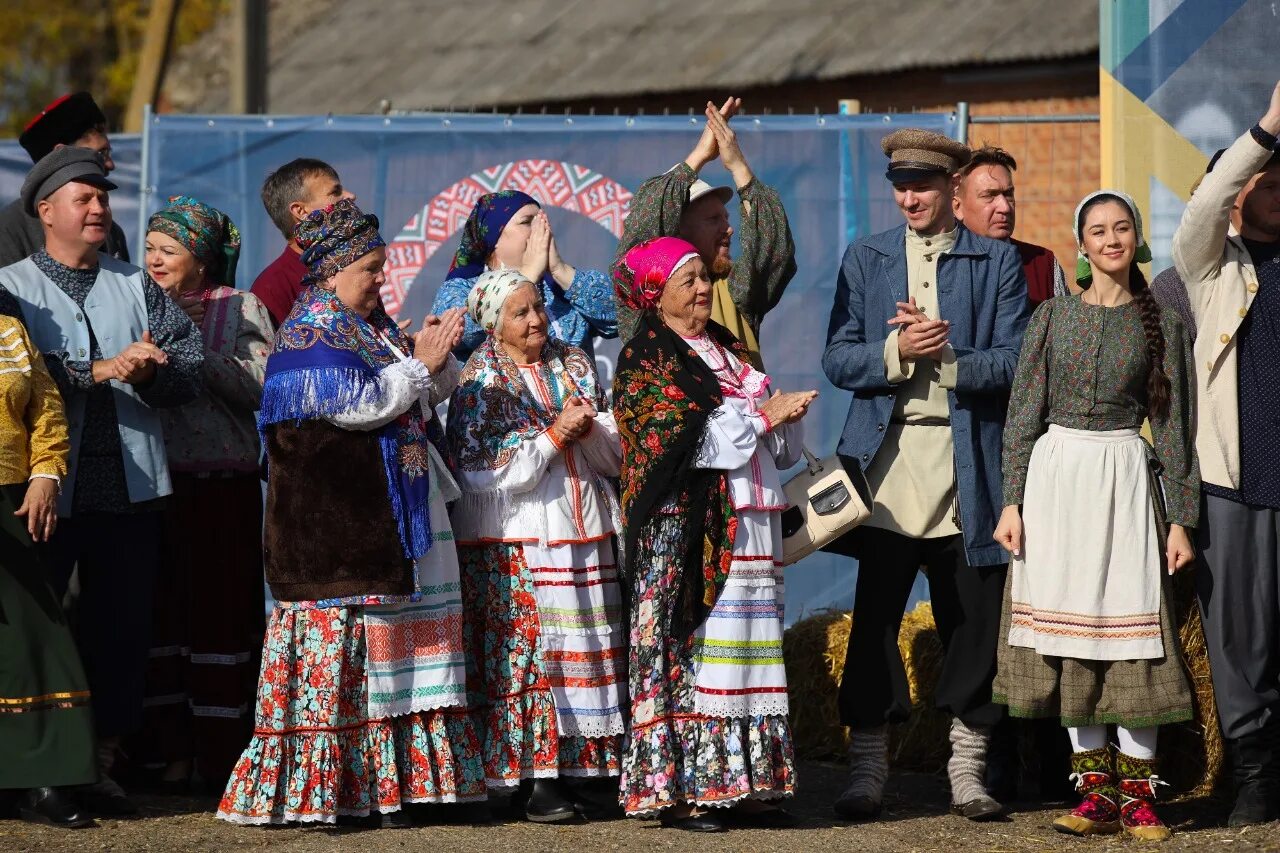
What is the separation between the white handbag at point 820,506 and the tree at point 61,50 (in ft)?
66.1

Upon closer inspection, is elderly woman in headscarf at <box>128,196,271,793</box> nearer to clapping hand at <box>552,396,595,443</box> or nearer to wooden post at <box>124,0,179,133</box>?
clapping hand at <box>552,396,595,443</box>

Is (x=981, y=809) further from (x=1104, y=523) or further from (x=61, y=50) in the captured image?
(x=61, y=50)

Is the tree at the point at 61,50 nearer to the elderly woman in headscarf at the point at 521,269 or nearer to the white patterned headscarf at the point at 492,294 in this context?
the elderly woman in headscarf at the point at 521,269

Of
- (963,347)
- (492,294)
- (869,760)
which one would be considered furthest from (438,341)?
(869,760)

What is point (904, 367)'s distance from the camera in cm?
608

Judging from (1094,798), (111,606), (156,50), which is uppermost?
(156,50)

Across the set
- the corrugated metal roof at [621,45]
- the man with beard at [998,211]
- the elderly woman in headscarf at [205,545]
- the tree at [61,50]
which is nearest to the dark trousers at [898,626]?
the man with beard at [998,211]

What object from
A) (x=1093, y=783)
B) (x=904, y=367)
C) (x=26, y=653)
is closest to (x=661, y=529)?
(x=904, y=367)

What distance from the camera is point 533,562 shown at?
19.8 ft

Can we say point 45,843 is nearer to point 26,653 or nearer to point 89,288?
point 26,653

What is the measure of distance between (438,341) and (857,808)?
2090 mm

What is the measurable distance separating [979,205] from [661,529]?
1937 mm

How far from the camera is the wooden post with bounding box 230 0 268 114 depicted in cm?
1229

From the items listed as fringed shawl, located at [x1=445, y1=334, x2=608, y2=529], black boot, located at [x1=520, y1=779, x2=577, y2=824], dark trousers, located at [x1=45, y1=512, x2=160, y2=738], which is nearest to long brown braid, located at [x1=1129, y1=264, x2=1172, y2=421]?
fringed shawl, located at [x1=445, y1=334, x2=608, y2=529]
